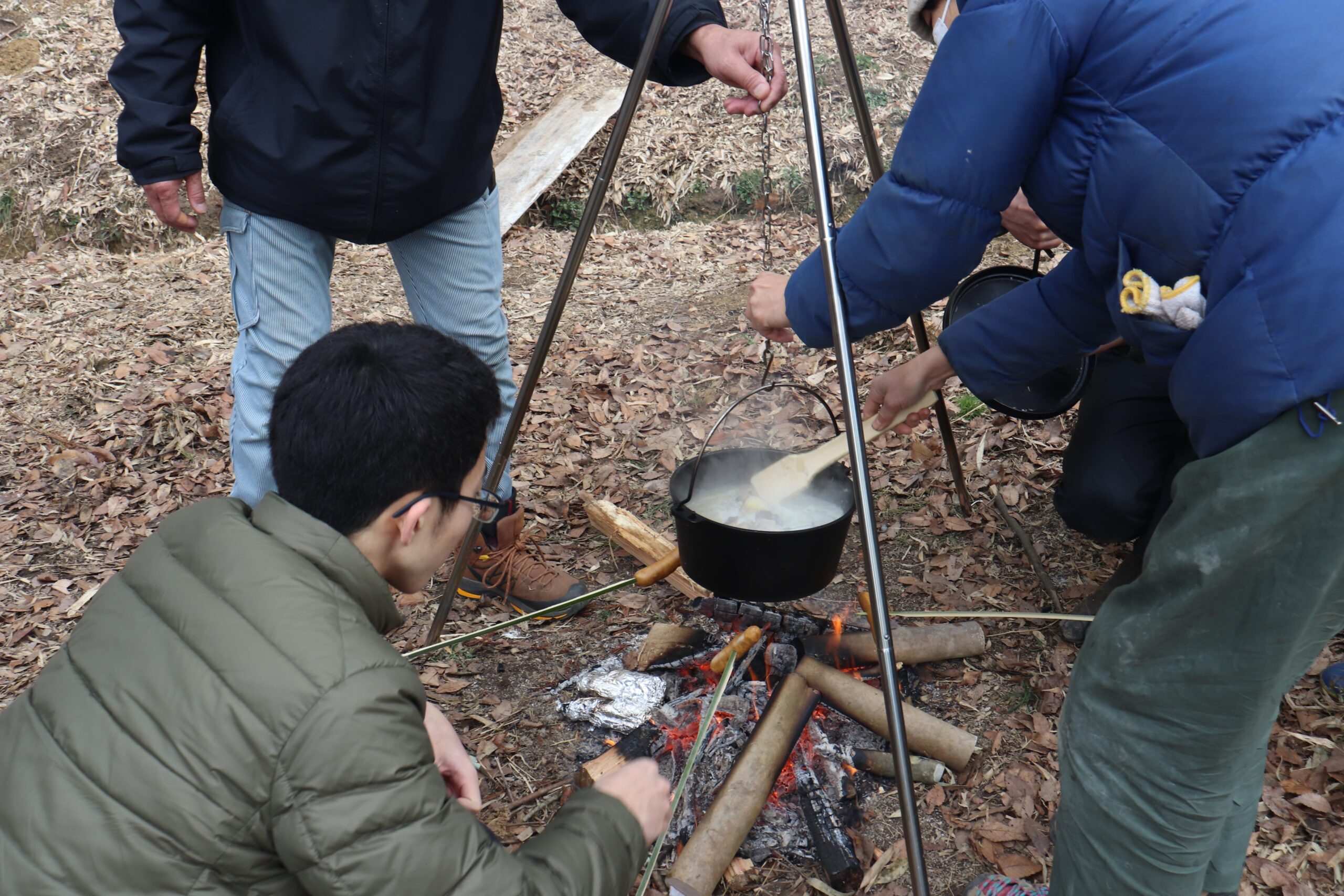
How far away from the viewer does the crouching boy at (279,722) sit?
4.52 ft

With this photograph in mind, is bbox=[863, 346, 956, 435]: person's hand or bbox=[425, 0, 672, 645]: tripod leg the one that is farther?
bbox=[425, 0, 672, 645]: tripod leg

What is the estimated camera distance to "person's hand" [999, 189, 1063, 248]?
10.2 ft

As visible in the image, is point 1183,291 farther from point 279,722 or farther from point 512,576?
point 512,576

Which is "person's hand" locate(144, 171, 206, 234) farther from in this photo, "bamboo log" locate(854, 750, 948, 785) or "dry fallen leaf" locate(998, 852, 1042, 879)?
"dry fallen leaf" locate(998, 852, 1042, 879)

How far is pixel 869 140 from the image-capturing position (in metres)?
2.94

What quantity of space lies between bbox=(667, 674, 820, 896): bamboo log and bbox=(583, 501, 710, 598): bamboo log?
0.70 m

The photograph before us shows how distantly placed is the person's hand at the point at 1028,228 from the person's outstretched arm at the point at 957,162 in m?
1.35

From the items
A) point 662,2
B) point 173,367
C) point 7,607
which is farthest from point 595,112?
point 7,607

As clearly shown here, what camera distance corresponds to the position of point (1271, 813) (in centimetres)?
247

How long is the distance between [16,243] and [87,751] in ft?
19.5

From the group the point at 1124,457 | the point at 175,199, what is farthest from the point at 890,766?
the point at 175,199

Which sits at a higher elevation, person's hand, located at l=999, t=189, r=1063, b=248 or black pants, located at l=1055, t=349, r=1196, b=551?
person's hand, located at l=999, t=189, r=1063, b=248

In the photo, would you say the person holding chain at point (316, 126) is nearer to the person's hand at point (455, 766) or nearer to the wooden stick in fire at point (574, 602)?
the wooden stick in fire at point (574, 602)

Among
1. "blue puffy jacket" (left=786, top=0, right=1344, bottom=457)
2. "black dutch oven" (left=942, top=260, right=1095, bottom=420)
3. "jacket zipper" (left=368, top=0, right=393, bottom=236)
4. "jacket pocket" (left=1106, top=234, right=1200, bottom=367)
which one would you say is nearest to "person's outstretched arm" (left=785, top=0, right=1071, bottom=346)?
"blue puffy jacket" (left=786, top=0, right=1344, bottom=457)
